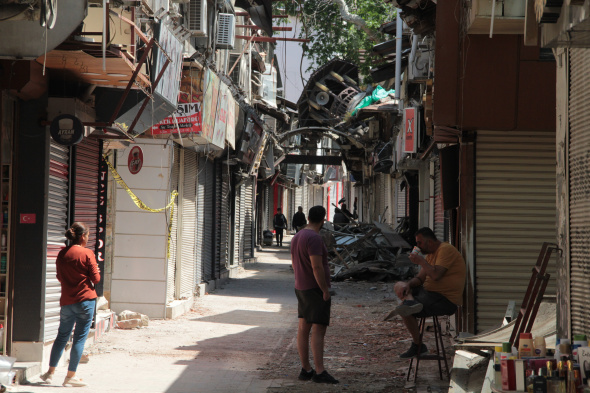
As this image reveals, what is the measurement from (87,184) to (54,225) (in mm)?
1835

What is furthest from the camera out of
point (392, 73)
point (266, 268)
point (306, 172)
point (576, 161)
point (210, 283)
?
point (306, 172)

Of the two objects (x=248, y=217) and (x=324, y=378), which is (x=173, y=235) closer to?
(x=324, y=378)

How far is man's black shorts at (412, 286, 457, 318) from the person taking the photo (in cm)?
784

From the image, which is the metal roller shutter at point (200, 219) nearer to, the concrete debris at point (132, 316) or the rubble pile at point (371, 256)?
the concrete debris at point (132, 316)

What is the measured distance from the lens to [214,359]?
931 cm

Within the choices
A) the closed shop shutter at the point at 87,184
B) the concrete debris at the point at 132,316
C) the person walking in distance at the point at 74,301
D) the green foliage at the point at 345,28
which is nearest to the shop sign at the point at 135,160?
the closed shop shutter at the point at 87,184

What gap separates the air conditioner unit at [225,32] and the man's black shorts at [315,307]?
9.52 meters

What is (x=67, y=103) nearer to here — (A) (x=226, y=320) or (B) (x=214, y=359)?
(B) (x=214, y=359)

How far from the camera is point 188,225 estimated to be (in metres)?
14.9

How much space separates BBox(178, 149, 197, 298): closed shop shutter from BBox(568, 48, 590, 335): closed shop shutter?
9420 millimetres

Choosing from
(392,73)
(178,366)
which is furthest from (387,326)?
(392,73)

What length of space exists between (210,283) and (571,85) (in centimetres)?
1302

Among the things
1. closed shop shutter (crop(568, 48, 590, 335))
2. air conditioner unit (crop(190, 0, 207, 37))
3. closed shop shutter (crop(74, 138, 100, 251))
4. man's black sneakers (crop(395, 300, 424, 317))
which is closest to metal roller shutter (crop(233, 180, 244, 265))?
air conditioner unit (crop(190, 0, 207, 37))

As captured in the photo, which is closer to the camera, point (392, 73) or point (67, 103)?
point (67, 103)
